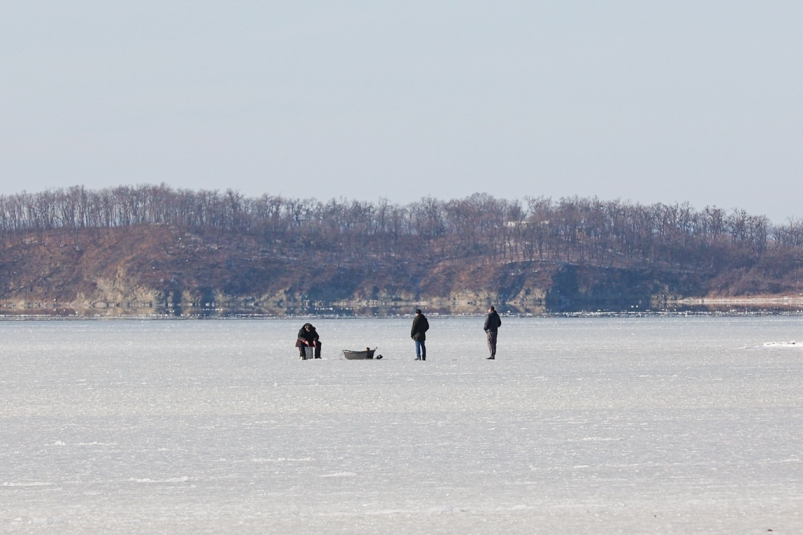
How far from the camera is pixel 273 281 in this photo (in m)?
177

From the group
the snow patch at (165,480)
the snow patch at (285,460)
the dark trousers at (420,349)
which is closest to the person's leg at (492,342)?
the dark trousers at (420,349)

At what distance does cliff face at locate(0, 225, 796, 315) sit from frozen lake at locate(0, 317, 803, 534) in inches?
5564

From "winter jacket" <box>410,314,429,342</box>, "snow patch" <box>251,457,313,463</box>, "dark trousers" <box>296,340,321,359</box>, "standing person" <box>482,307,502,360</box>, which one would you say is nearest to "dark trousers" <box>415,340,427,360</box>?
"winter jacket" <box>410,314,429,342</box>

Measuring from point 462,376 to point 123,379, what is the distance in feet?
25.8

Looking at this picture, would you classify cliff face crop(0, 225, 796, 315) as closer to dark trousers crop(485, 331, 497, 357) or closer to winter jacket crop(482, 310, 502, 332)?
dark trousers crop(485, 331, 497, 357)

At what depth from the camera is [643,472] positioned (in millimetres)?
12180

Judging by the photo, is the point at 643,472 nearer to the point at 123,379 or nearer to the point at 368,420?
the point at 368,420

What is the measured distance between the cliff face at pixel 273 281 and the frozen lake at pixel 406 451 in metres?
141

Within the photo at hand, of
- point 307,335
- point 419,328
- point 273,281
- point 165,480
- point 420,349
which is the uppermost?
point 273,281

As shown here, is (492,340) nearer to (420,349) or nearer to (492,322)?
(492,322)

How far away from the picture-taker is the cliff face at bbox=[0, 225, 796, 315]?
17200cm

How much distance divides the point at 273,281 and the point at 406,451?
16421 cm

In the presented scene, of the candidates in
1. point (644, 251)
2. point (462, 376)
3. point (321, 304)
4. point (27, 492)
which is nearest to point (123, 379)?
point (462, 376)

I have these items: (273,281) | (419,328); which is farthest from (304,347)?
(273,281)
